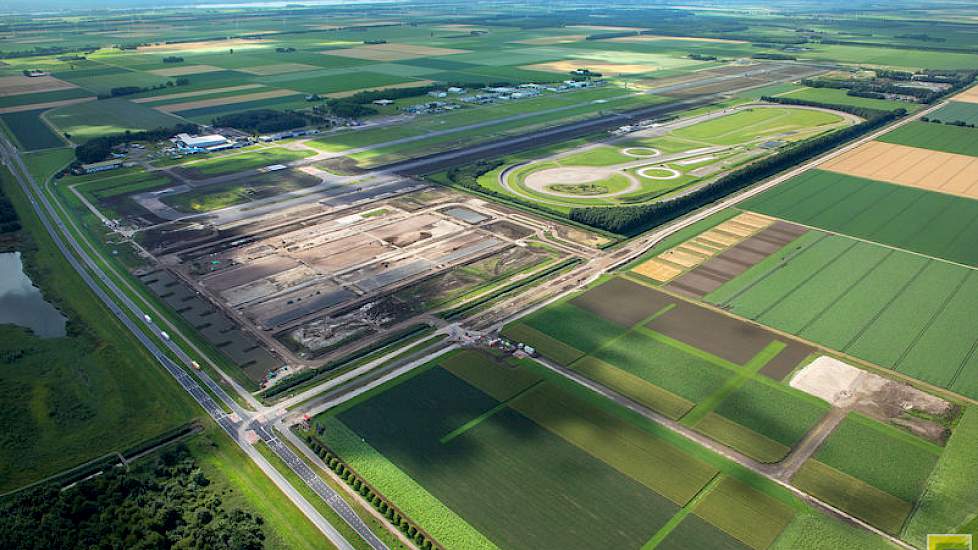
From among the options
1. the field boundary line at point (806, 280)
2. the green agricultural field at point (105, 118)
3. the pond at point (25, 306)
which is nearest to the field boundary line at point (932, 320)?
the field boundary line at point (806, 280)

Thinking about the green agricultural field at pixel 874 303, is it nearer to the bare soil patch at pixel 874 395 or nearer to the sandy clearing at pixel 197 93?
the bare soil patch at pixel 874 395

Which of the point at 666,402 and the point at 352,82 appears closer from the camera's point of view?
the point at 666,402

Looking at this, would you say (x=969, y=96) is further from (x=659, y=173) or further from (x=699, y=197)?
(x=699, y=197)

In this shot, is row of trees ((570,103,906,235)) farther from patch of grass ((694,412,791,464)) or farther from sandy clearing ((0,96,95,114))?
sandy clearing ((0,96,95,114))

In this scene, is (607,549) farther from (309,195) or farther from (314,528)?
(309,195)

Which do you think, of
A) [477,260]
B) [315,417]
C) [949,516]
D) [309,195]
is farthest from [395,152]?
[949,516]

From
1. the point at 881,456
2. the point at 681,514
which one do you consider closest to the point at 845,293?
the point at 881,456
